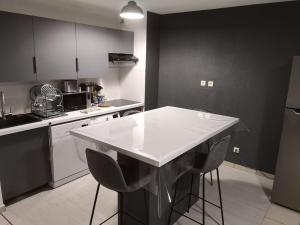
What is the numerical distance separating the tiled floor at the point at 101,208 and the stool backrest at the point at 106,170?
3.19 ft

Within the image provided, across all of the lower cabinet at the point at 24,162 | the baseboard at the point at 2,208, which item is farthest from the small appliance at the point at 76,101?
the baseboard at the point at 2,208

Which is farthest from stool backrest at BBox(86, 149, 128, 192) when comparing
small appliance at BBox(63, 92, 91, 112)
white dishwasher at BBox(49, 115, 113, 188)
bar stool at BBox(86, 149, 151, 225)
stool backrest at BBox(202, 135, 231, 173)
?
small appliance at BBox(63, 92, 91, 112)

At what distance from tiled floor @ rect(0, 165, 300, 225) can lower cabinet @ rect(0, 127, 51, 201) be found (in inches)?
7.4

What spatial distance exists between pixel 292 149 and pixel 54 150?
283 cm

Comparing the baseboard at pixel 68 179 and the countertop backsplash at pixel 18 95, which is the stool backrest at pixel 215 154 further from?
the countertop backsplash at pixel 18 95

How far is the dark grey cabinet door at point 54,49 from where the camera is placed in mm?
2727

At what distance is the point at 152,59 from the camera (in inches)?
163

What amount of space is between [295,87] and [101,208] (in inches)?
100

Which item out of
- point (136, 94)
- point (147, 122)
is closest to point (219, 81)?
point (136, 94)

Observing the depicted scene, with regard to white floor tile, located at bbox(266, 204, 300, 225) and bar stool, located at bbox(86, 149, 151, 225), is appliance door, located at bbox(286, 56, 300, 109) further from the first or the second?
bar stool, located at bbox(86, 149, 151, 225)

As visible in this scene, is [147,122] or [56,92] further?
[56,92]

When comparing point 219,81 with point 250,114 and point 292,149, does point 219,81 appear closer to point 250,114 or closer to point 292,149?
point 250,114

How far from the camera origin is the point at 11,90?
2889mm

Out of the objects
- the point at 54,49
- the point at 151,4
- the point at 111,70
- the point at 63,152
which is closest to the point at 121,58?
the point at 111,70
